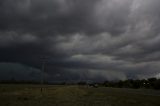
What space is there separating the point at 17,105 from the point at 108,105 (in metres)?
13.5

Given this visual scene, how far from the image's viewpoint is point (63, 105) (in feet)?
130

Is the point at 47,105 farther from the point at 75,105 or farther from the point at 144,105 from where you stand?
the point at 144,105

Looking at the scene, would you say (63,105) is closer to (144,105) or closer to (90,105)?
(90,105)

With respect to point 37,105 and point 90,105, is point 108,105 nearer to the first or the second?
point 90,105

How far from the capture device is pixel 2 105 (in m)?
39.5

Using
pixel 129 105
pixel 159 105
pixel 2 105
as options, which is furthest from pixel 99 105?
pixel 2 105

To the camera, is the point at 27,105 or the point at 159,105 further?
the point at 159,105

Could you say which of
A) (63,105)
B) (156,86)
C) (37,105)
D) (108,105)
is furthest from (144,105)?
(156,86)

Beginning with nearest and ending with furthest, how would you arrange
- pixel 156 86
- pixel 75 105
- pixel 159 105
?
pixel 75 105
pixel 159 105
pixel 156 86

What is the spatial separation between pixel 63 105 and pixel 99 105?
209 inches

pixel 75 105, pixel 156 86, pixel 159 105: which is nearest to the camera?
pixel 75 105

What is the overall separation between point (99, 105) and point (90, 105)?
133 centimetres

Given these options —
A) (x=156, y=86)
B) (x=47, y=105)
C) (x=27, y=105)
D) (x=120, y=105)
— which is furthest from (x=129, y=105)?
(x=156, y=86)

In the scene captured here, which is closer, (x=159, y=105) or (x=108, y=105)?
(x=108, y=105)
